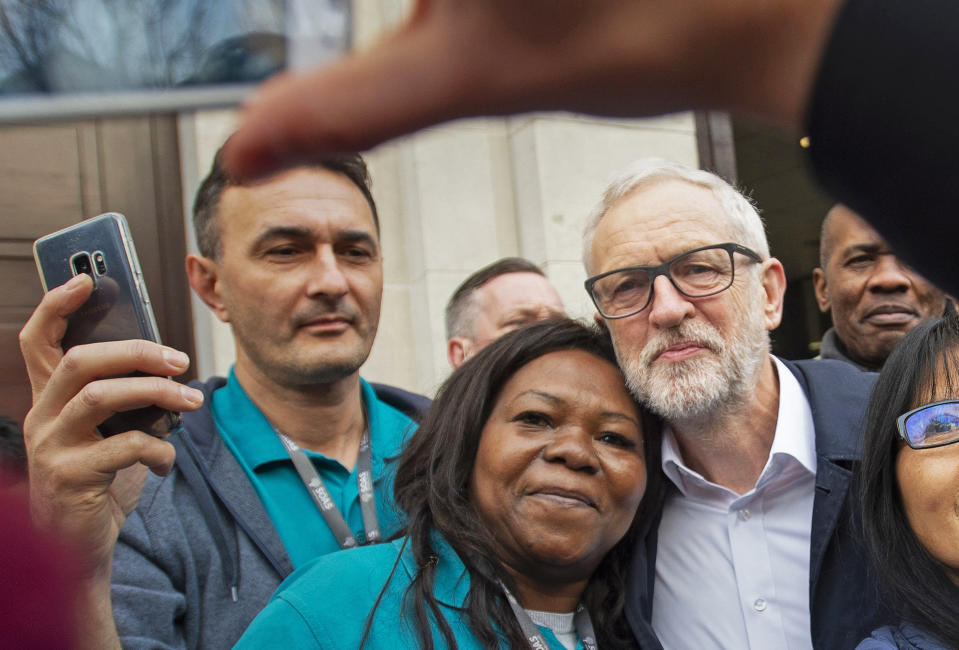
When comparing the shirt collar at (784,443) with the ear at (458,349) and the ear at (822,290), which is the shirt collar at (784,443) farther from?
the ear at (458,349)

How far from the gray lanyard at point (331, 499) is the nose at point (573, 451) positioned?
520 mm

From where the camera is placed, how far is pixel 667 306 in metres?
2.30

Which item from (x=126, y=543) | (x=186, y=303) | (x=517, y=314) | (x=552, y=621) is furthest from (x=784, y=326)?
(x=126, y=543)

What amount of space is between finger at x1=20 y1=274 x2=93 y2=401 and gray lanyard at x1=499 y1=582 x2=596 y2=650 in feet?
3.33

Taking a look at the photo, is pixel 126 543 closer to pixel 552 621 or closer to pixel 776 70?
pixel 552 621

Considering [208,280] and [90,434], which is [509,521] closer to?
[90,434]

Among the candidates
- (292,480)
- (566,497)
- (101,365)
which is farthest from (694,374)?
(101,365)

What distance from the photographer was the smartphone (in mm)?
1733

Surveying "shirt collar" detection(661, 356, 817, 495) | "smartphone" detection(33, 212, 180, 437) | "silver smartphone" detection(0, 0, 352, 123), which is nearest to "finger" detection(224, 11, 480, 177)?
"silver smartphone" detection(0, 0, 352, 123)

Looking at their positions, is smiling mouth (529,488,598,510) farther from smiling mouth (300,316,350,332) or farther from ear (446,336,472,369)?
ear (446,336,472,369)

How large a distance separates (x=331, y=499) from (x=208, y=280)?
71 centimetres

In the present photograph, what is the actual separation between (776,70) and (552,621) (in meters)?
1.91

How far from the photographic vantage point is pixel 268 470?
2.49m

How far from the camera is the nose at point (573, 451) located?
2201 millimetres
